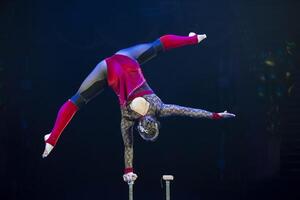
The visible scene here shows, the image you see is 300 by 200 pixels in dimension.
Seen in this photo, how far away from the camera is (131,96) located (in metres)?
4.10

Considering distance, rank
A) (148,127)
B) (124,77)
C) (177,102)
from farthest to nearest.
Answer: (177,102) → (124,77) → (148,127)

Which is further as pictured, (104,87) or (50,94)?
(50,94)

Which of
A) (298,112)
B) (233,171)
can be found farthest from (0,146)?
(298,112)

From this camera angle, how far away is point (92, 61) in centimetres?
459

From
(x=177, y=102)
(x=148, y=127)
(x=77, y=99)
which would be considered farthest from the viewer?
(x=177, y=102)

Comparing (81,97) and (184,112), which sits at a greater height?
(81,97)

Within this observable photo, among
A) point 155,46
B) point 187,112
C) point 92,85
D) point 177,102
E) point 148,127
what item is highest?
point 155,46

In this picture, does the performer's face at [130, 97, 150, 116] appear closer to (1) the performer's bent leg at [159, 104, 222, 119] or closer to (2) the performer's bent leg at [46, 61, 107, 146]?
(1) the performer's bent leg at [159, 104, 222, 119]

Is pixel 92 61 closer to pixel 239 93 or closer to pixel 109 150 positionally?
pixel 109 150

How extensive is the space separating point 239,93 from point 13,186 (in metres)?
2.13

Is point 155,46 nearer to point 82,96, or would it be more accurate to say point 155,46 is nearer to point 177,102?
point 177,102

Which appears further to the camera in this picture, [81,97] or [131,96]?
[81,97]

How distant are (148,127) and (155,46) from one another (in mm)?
730

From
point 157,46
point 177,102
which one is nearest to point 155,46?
point 157,46
